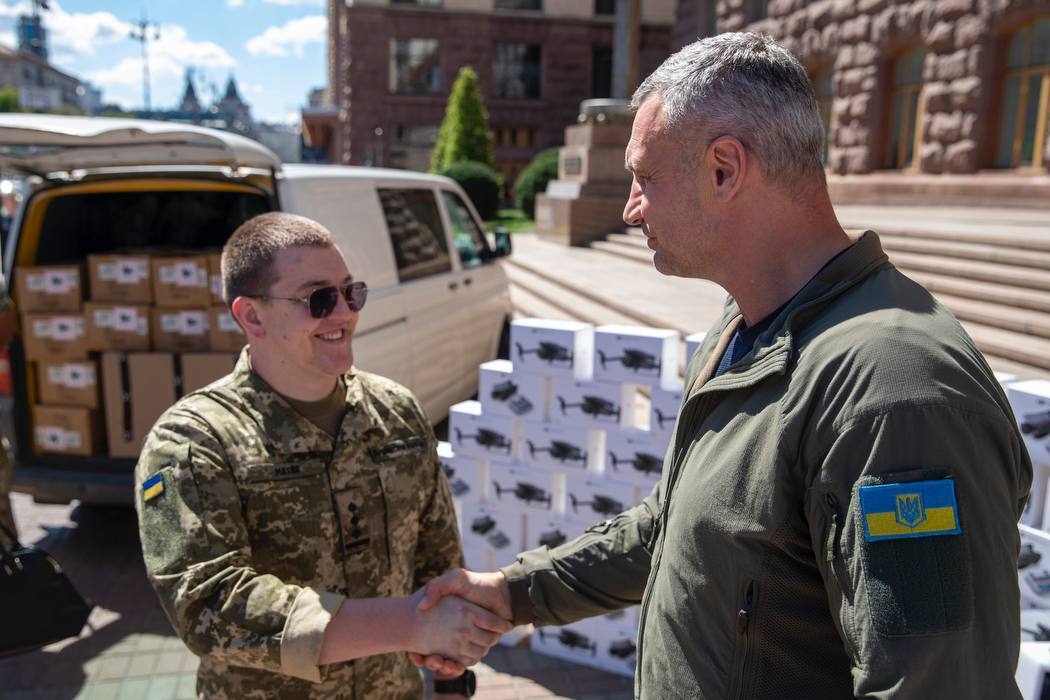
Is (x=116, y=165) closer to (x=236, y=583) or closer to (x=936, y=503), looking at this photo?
(x=236, y=583)

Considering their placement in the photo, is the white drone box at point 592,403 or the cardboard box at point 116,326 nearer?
the white drone box at point 592,403

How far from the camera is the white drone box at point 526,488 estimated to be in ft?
14.7

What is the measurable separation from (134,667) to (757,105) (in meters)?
4.15

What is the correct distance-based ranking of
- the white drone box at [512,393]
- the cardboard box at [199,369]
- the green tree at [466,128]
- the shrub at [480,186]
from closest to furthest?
1. the white drone box at [512,393]
2. the cardboard box at [199,369]
3. the shrub at [480,186]
4. the green tree at [466,128]

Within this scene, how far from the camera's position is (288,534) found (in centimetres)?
212

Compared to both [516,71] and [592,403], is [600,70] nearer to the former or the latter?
[516,71]

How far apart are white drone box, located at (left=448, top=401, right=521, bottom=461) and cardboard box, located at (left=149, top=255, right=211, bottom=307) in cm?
198

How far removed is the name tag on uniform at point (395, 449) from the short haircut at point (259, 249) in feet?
1.70

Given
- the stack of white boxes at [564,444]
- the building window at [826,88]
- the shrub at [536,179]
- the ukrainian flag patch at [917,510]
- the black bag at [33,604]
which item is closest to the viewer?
the ukrainian flag patch at [917,510]

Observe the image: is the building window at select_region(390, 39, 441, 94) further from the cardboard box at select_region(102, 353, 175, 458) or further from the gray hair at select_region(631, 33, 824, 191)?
the gray hair at select_region(631, 33, 824, 191)

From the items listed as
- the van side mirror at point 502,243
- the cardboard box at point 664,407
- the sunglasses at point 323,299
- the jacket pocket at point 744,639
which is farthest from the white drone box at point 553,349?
the van side mirror at point 502,243

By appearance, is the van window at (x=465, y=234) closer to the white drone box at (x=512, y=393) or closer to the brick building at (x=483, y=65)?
the white drone box at (x=512, y=393)

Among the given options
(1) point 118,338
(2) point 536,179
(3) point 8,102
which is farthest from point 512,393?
(3) point 8,102

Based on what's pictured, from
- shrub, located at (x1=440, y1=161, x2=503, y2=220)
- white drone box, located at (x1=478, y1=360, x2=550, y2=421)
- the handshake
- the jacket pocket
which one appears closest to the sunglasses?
the handshake
